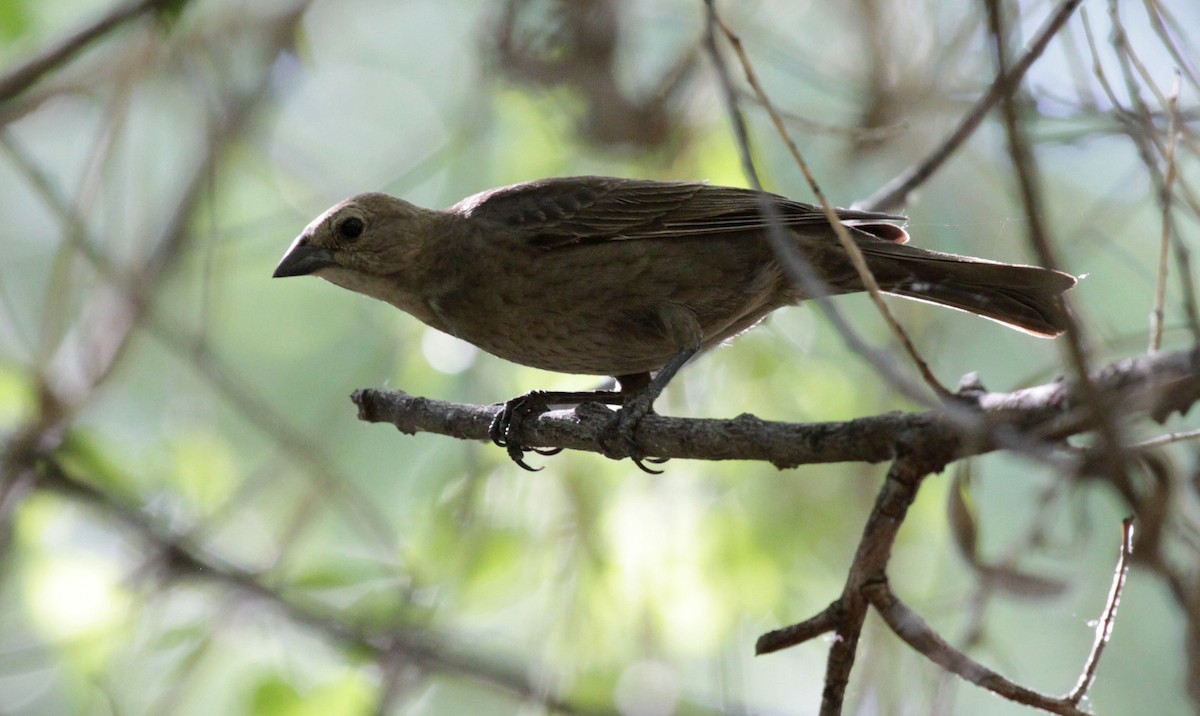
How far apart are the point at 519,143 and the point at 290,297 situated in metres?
3.10

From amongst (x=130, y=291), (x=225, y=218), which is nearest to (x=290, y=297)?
(x=225, y=218)

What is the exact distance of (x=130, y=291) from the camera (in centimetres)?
493

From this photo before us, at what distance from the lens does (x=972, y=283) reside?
3.66m

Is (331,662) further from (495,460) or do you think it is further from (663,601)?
(663,601)

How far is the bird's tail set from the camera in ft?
11.7

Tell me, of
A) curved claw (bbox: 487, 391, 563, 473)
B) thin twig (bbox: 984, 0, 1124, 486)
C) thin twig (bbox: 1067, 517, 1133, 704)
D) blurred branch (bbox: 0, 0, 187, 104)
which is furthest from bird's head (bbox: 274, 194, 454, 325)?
thin twig (bbox: 984, 0, 1124, 486)

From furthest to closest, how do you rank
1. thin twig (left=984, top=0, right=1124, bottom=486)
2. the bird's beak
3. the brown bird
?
the bird's beak
the brown bird
thin twig (left=984, top=0, right=1124, bottom=486)

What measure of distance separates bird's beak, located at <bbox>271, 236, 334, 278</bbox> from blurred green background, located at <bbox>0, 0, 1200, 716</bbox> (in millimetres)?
411

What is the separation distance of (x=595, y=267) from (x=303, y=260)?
3.46ft

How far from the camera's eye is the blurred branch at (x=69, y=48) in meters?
4.26

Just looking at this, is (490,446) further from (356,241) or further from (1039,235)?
(1039,235)

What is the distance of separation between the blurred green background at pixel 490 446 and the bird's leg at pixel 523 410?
68cm

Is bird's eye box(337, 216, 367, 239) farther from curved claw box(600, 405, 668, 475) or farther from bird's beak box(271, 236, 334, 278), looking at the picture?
curved claw box(600, 405, 668, 475)

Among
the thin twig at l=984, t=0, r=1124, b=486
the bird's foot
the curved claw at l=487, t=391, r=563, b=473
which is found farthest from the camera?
the curved claw at l=487, t=391, r=563, b=473
